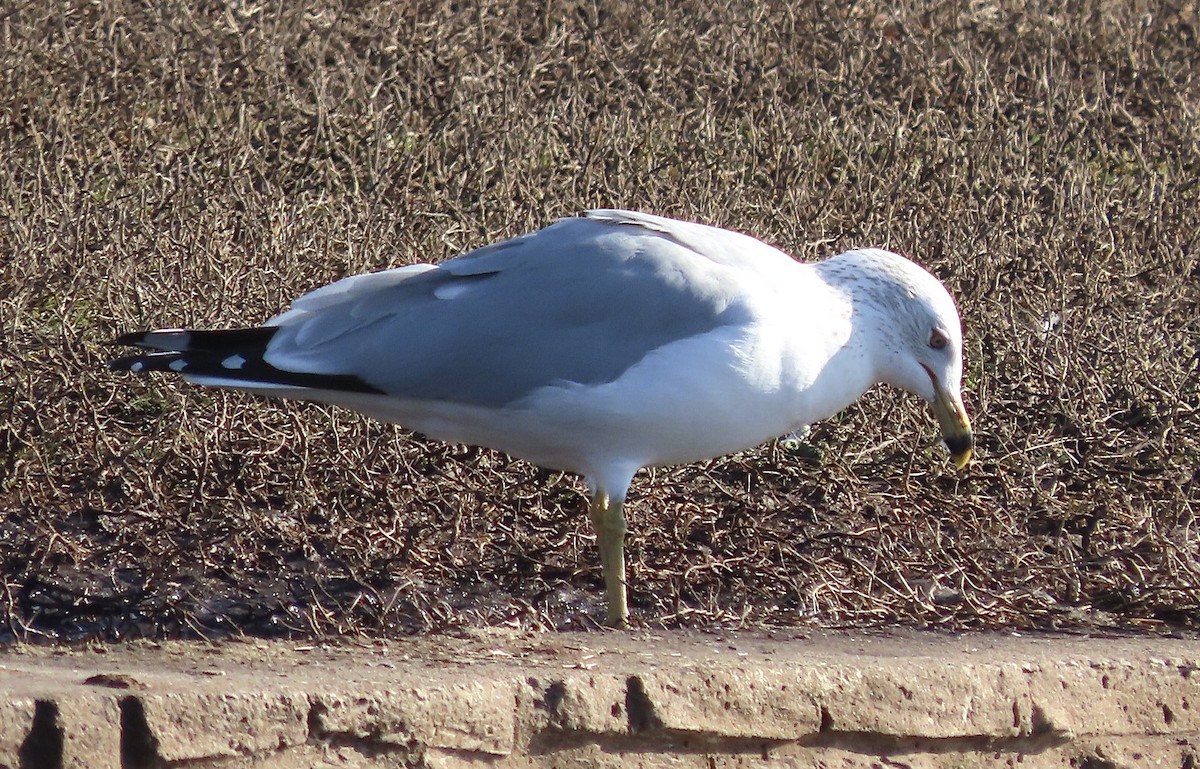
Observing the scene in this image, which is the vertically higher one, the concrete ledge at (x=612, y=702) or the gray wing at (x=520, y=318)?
the gray wing at (x=520, y=318)

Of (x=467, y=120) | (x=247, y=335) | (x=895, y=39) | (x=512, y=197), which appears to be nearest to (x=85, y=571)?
(x=247, y=335)

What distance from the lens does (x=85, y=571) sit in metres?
3.47

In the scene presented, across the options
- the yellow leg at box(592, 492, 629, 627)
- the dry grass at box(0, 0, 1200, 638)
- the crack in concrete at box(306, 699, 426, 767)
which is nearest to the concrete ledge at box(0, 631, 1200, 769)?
the crack in concrete at box(306, 699, 426, 767)

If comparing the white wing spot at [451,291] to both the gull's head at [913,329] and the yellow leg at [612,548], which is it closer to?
the yellow leg at [612,548]

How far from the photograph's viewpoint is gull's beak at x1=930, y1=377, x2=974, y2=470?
3.28 m

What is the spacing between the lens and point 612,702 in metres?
2.67

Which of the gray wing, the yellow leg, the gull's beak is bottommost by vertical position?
the yellow leg

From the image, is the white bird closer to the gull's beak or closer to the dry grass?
the gull's beak

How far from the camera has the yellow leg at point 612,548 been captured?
3217 millimetres

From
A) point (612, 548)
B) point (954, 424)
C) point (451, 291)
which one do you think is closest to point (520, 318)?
point (451, 291)

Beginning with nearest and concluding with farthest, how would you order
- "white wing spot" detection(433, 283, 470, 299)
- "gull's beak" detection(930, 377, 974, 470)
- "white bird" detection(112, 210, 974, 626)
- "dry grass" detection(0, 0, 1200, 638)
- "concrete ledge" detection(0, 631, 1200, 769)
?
1. "concrete ledge" detection(0, 631, 1200, 769)
2. "white bird" detection(112, 210, 974, 626)
3. "white wing spot" detection(433, 283, 470, 299)
4. "gull's beak" detection(930, 377, 974, 470)
5. "dry grass" detection(0, 0, 1200, 638)

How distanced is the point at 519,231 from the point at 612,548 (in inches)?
60.8

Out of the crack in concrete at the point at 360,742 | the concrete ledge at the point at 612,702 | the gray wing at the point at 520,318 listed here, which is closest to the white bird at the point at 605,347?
the gray wing at the point at 520,318

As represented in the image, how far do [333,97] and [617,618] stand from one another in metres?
2.70
